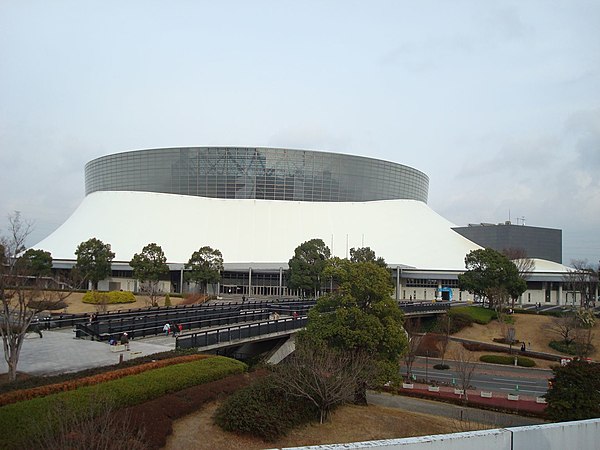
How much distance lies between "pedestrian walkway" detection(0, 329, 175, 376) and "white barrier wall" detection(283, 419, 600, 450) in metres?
14.7

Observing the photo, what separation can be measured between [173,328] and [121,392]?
12387 millimetres

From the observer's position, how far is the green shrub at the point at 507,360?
34969 mm

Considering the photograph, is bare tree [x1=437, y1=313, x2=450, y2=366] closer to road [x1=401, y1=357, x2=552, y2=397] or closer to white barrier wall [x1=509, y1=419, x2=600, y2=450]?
road [x1=401, y1=357, x2=552, y2=397]

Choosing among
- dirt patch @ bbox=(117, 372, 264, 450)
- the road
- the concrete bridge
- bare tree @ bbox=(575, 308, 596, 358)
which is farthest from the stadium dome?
dirt patch @ bbox=(117, 372, 264, 450)

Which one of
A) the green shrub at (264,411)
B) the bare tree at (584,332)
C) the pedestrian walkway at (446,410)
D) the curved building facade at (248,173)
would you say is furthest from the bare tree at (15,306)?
the curved building facade at (248,173)

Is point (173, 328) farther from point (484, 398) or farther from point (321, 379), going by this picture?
point (484, 398)

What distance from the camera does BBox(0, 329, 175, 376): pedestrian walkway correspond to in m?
17.4

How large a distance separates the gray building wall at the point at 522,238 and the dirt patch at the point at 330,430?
288 ft

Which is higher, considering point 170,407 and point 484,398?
point 170,407

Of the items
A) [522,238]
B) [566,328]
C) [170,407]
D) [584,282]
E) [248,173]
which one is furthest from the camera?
[522,238]

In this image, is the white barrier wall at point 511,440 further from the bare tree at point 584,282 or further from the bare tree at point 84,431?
the bare tree at point 584,282

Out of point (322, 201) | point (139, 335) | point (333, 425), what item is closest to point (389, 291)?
point (333, 425)

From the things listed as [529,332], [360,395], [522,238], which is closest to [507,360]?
[529,332]

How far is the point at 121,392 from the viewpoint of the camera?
13.1 m
